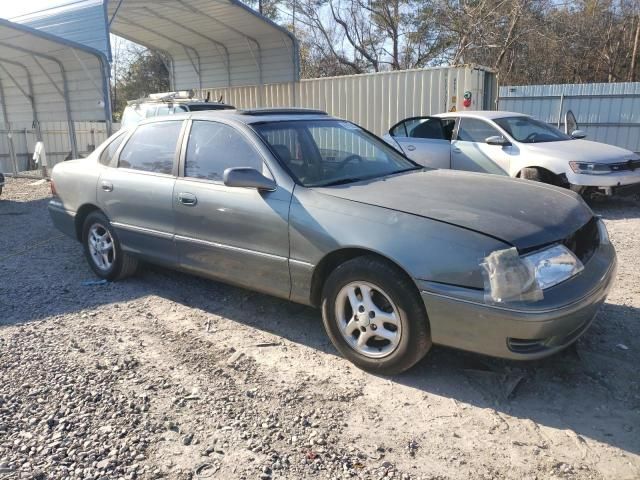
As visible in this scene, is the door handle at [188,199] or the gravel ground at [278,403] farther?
the door handle at [188,199]

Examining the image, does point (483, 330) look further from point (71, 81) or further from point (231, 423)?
point (71, 81)

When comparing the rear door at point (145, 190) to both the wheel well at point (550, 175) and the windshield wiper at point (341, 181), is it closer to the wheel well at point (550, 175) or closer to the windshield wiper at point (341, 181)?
the windshield wiper at point (341, 181)

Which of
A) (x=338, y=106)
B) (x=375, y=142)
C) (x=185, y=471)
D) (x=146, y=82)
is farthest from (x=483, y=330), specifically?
(x=146, y=82)

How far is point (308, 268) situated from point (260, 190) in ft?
2.28

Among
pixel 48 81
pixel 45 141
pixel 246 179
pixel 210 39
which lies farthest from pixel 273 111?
pixel 45 141

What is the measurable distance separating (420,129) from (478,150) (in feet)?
4.41

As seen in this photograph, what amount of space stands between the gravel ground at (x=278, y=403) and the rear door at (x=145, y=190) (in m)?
0.62

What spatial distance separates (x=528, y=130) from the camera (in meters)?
8.98

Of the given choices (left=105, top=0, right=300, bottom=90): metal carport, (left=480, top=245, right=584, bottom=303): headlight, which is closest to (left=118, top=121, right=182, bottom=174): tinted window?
(left=480, top=245, right=584, bottom=303): headlight

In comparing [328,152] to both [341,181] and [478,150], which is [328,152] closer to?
[341,181]

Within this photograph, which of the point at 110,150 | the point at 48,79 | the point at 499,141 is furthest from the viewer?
the point at 48,79

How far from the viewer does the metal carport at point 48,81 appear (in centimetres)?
1255

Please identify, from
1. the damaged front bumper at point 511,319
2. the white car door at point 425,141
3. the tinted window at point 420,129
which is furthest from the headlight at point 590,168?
the damaged front bumper at point 511,319

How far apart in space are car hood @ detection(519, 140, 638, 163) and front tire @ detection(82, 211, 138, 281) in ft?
20.2
